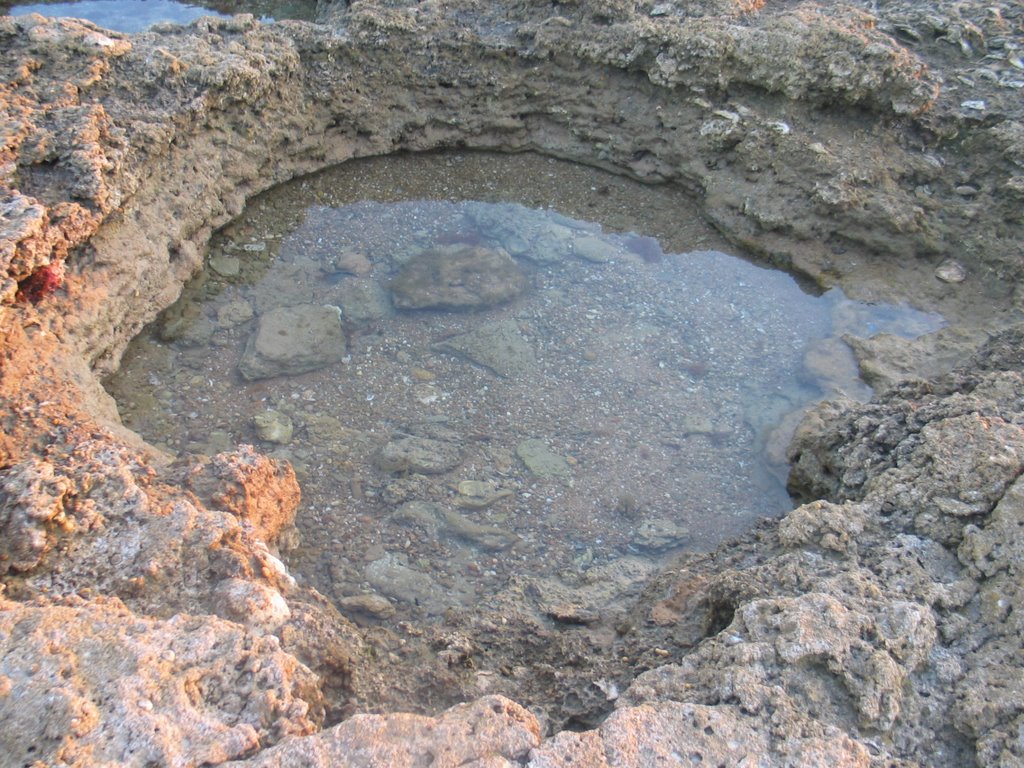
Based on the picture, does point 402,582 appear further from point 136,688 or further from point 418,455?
point 136,688

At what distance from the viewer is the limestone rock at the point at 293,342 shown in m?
5.46

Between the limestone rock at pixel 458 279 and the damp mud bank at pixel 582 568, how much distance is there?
1393 millimetres

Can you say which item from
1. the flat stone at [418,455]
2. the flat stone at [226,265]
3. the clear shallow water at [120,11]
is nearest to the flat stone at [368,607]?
the flat stone at [418,455]

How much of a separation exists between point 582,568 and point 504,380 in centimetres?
152

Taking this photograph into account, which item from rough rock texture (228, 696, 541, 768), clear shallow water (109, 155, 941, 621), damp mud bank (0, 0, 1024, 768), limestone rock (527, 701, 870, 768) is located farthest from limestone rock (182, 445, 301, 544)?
limestone rock (527, 701, 870, 768)

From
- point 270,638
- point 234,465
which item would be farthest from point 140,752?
point 234,465

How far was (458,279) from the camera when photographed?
616 cm

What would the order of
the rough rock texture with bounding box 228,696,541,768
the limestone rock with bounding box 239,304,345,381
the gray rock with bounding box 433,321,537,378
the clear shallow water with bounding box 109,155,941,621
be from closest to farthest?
the rough rock texture with bounding box 228,696,541,768
the clear shallow water with bounding box 109,155,941,621
the limestone rock with bounding box 239,304,345,381
the gray rock with bounding box 433,321,537,378

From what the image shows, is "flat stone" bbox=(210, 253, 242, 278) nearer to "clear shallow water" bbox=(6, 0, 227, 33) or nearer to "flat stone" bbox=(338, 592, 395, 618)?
"flat stone" bbox=(338, 592, 395, 618)

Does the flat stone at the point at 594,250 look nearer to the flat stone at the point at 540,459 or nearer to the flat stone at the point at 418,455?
the flat stone at the point at 540,459

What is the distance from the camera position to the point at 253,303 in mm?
5891

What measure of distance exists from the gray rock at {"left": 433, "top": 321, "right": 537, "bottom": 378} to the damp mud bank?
1664 millimetres

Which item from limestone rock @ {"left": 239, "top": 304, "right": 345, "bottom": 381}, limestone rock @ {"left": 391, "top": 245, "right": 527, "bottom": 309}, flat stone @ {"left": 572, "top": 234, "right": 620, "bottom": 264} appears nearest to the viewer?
limestone rock @ {"left": 239, "top": 304, "right": 345, "bottom": 381}

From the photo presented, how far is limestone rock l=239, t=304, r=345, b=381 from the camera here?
546 centimetres
